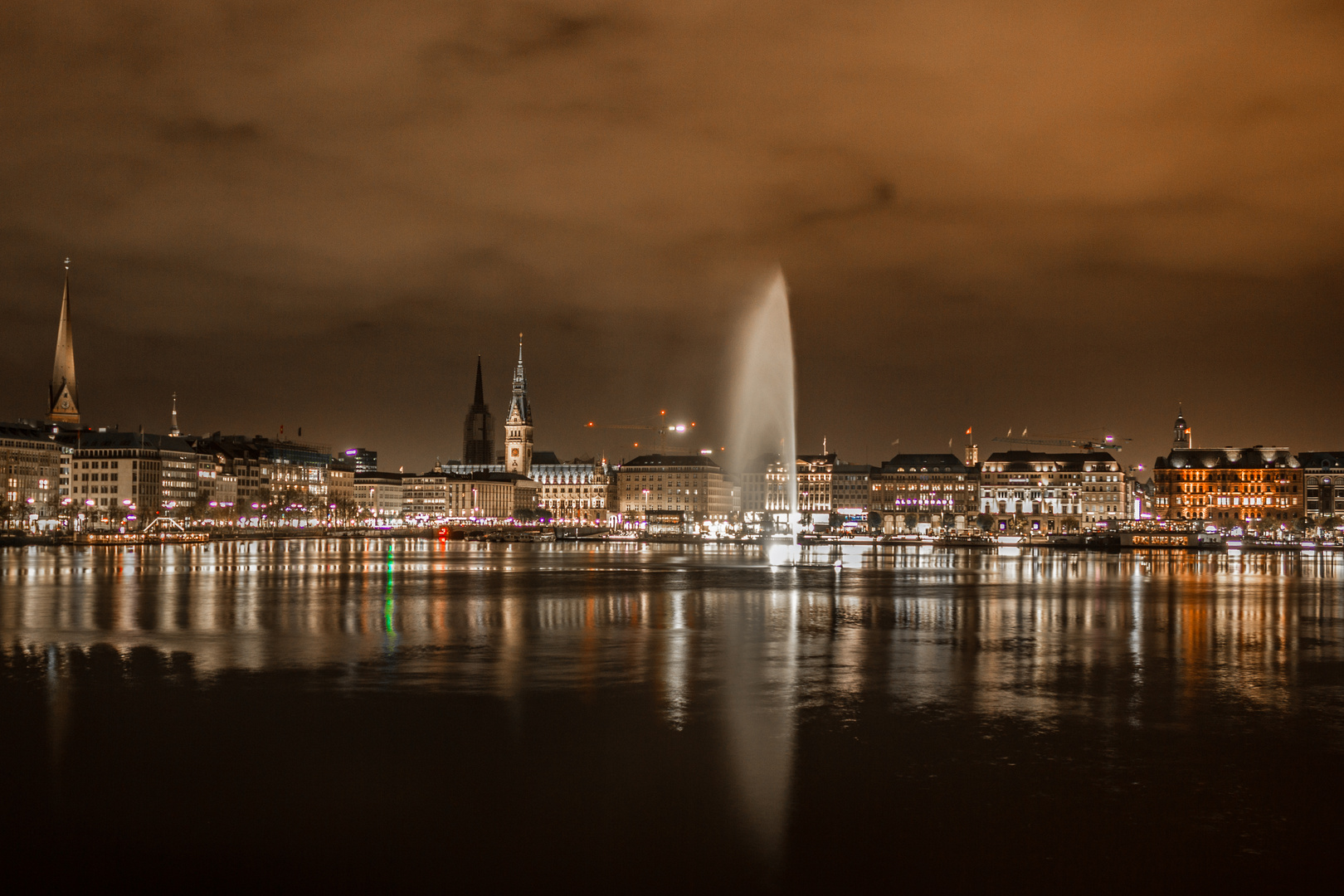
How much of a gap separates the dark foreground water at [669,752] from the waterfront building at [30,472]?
15151 cm

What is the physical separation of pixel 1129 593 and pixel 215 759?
144 feet

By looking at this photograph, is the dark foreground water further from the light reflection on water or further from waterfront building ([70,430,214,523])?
waterfront building ([70,430,214,523])

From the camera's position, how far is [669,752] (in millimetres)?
17438

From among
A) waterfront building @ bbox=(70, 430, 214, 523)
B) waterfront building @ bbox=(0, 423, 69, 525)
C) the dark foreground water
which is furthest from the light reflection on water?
waterfront building @ bbox=(70, 430, 214, 523)

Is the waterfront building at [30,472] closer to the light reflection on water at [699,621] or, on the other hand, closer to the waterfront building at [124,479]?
the waterfront building at [124,479]

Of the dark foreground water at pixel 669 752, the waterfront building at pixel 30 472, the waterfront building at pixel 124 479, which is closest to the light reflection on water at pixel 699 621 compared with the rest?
the dark foreground water at pixel 669 752

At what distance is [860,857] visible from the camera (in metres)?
12.8

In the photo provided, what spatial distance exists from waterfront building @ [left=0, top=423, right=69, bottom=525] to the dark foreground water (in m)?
152

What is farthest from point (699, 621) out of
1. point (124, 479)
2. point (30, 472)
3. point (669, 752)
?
point (124, 479)

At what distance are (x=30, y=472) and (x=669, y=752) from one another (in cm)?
18812

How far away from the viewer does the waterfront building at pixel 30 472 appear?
168 metres

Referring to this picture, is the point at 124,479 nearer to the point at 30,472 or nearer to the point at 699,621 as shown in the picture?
the point at 30,472

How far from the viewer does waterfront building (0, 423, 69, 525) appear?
168 m

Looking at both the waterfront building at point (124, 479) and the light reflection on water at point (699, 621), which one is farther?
the waterfront building at point (124, 479)
